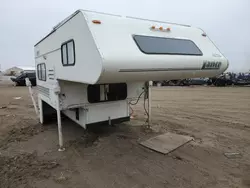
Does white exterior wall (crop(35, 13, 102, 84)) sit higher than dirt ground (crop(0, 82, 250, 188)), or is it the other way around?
white exterior wall (crop(35, 13, 102, 84))

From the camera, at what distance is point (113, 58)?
2258mm

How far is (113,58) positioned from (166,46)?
1.00 metres

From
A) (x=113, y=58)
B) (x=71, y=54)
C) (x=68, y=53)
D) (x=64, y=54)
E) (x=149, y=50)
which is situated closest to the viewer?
(x=113, y=58)

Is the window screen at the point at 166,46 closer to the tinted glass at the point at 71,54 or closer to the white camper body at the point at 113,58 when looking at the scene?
the white camper body at the point at 113,58

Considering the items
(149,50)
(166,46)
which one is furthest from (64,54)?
(166,46)

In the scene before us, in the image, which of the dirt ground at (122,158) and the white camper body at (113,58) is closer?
the white camper body at (113,58)

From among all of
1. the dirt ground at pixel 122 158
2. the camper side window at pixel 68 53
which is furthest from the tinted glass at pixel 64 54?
the dirt ground at pixel 122 158

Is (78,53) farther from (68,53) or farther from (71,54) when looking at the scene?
(68,53)

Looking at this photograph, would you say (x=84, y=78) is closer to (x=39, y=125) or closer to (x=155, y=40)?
(x=155, y=40)

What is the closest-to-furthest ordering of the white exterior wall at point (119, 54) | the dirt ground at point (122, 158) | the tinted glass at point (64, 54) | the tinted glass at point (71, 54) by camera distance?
the white exterior wall at point (119, 54)
the dirt ground at point (122, 158)
the tinted glass at point (71, 54)
the tinted glass at point (64, 54)

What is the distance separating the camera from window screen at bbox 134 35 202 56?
2.66 metres

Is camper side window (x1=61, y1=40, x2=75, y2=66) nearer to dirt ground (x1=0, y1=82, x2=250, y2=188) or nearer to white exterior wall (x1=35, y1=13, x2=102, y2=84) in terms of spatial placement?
white exterior wall (x1=35, y1=13, x2=102, y2=84)

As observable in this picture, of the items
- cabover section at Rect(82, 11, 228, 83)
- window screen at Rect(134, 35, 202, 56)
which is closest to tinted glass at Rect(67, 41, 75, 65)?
cabover section at Rect(82, 11, 228, 83)

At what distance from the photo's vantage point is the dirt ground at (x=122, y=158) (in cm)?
263
